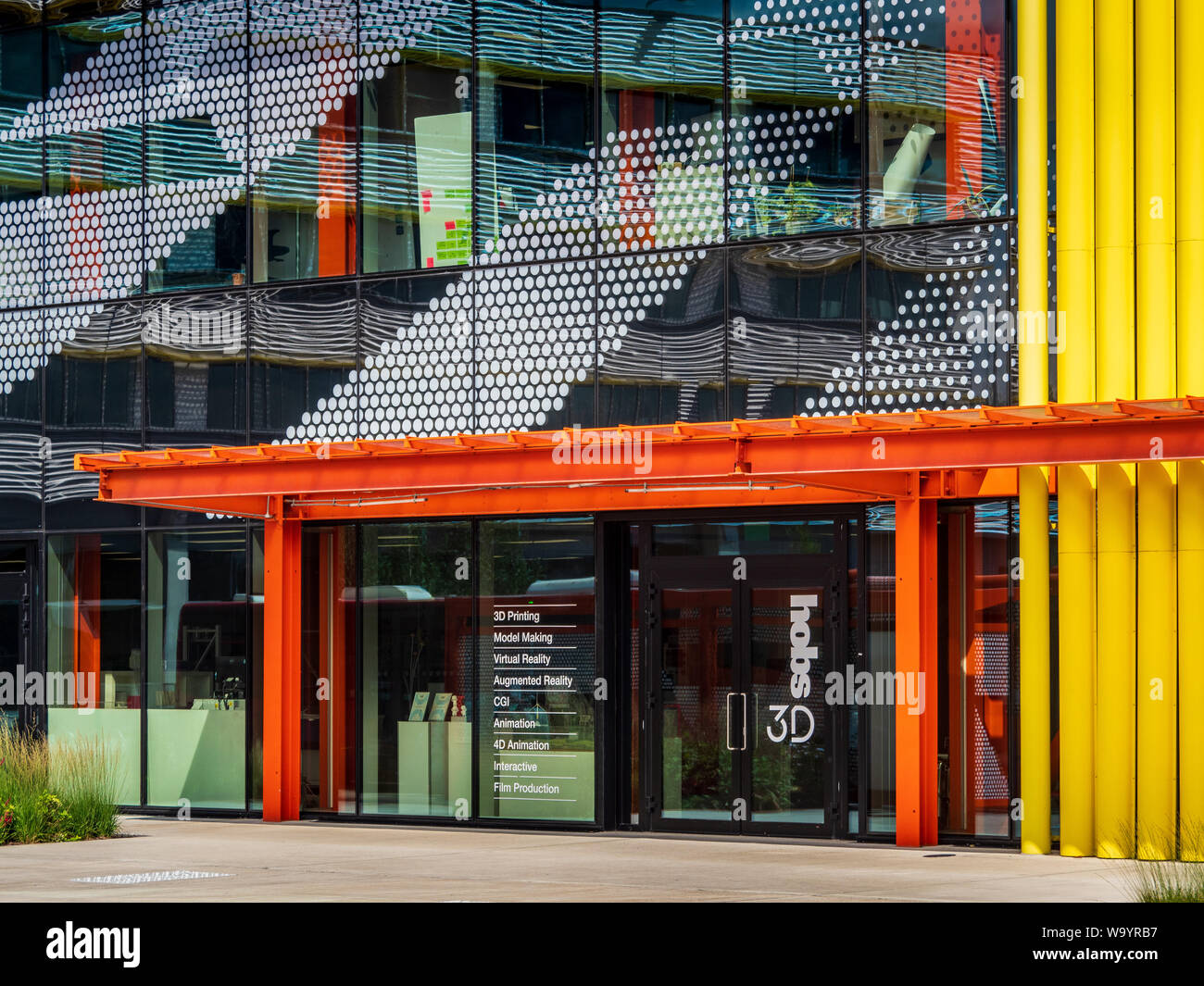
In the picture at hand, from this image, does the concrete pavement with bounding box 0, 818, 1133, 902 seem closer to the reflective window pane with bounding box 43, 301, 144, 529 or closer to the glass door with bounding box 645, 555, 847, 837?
the glass door with bounding box 645, 555, 847, 837

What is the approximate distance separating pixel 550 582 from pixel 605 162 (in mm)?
4254

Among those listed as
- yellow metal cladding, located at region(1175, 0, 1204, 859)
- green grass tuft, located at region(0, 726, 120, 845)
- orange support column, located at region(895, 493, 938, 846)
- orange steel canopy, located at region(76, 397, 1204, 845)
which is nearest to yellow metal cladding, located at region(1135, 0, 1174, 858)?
yellow metal cladding, located at region(1175, 0, 1204, 859)

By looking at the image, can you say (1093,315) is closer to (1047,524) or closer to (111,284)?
(1047,524)

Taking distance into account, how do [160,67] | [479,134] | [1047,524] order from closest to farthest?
[1047,524] → [479,134] → [160,67]

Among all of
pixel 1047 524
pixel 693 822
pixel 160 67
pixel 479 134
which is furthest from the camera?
pixel 160 67

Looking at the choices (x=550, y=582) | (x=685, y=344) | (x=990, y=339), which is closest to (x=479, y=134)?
(x=685, y=344)

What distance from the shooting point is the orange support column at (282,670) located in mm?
19328

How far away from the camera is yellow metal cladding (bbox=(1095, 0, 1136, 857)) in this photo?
15.1m

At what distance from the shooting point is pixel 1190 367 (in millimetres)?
15094

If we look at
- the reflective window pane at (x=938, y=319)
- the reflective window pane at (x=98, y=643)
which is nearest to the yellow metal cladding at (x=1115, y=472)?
the reflective window pane at (x=938, y=319)

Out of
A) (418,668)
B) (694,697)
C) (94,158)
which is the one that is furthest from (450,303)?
(94,158)

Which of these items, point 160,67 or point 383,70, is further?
point 160,67

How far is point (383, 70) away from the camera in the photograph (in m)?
19.5

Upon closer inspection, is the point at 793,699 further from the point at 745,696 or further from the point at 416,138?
the point at 416,138
